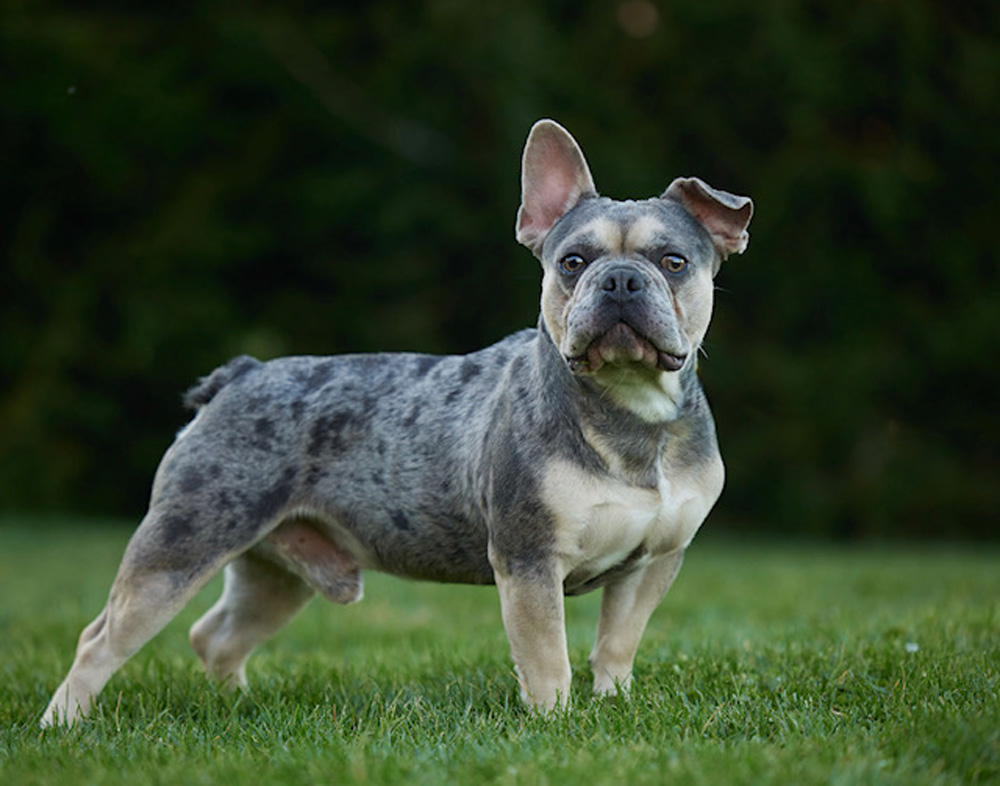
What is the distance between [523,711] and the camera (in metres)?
4.61

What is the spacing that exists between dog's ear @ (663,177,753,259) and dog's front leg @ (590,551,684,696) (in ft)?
4.18

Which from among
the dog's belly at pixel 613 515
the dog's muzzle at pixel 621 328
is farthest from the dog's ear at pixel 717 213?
the dog's belly at pixel 613 515

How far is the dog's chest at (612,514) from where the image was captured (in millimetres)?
4359

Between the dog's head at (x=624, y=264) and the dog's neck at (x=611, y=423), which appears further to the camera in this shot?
the dog's neck at (x=611, y=423)

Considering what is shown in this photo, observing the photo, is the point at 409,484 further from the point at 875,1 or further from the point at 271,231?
the point at 875,1

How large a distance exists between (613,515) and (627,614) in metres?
0.72

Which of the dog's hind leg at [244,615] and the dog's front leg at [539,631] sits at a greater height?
the dog's front leg at [539,631]

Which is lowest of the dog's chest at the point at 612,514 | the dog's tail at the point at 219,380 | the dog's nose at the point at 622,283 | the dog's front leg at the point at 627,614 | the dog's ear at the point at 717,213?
the dog's front leg at the point at 627,614

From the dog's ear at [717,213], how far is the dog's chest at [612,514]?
0.93 meters

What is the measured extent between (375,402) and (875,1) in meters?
15.8

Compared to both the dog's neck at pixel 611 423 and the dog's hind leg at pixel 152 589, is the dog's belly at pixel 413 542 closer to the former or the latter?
the dog's hind leg at pixel 152 589

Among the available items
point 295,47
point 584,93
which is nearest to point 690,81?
point 584,93

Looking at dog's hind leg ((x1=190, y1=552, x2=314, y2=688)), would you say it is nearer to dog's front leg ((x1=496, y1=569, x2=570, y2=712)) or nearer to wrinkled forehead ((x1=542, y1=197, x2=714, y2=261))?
dog's front leg ((x1=496, y1=569, x2=570, y2=712))

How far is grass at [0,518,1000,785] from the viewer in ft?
11.4
